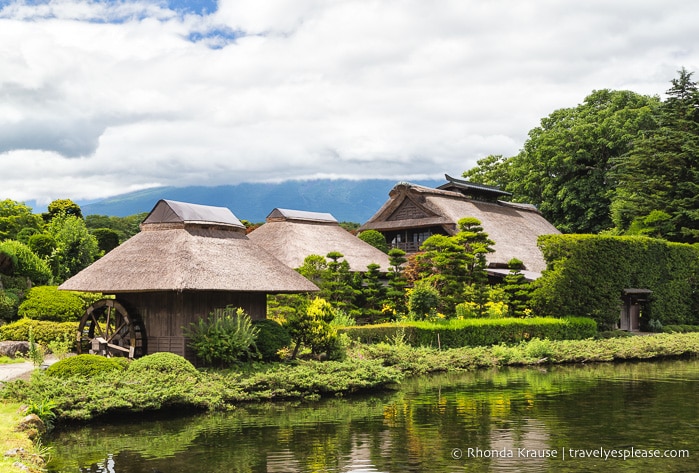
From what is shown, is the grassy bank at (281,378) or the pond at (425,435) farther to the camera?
the grassy bank at (281,378)

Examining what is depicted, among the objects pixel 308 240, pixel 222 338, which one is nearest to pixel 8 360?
pixel 222 338

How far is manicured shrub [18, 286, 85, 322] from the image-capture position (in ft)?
97.9

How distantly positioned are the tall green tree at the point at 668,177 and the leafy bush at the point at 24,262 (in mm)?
36356

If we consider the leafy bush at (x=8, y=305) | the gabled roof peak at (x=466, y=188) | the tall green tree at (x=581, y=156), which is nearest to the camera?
the leafy bush at (x=8, y=305)

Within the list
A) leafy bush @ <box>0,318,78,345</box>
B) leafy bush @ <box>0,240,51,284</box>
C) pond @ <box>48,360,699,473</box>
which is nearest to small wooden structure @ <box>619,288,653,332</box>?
pond @ <box>48,360,699,473</box>

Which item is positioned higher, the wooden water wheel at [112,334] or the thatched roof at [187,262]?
the thatched roof at [187,262]

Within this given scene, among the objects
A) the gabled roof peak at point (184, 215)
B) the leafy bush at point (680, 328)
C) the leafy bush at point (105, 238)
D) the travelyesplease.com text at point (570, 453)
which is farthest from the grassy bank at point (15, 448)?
the leafy bush at point (680, 328)

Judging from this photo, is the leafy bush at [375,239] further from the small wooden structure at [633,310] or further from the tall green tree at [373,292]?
the small wooden structure at [633,310]

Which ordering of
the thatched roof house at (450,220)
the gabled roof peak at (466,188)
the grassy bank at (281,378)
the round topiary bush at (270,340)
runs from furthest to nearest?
the gabled roof peak at (466,188) → the thatched roof house at (450,220) → the round topiary bush at (270,340) → the grassy bank at (281,378)

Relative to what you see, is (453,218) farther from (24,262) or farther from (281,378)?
(281,378)

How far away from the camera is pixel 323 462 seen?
1324 cm

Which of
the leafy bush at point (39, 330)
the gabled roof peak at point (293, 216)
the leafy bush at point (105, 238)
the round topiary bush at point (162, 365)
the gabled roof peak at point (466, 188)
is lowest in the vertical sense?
the round topiary bush at point (162, 365)

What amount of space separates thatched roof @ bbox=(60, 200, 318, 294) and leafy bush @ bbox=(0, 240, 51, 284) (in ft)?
28.9

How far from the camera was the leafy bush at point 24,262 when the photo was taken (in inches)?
1264
